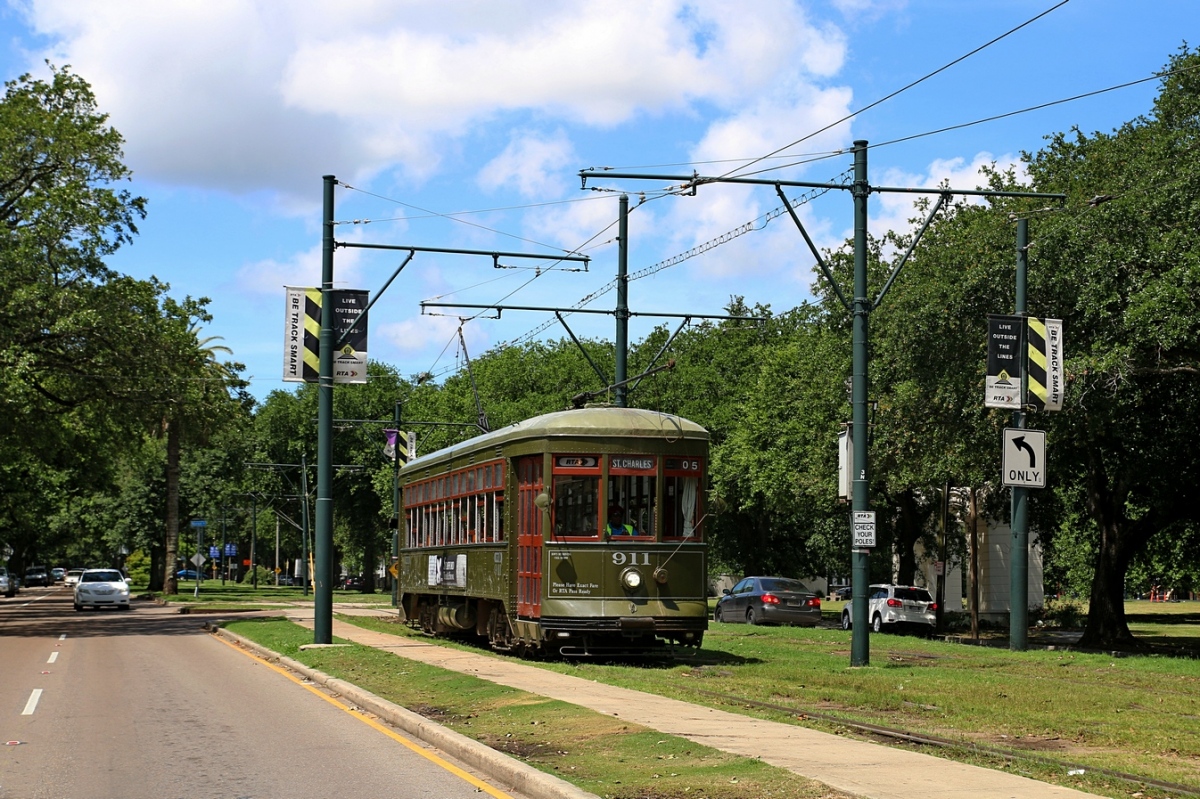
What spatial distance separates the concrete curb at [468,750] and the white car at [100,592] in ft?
112

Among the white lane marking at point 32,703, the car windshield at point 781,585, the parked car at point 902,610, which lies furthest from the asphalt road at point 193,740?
the parked car at point 902,610

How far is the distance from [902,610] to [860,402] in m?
23.0

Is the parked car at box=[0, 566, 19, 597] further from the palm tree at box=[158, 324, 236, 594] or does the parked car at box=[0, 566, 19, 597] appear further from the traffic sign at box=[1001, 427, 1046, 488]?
the traffic sign at box=[1001, 427, 1046, 488]

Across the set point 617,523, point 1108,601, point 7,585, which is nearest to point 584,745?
point 617,523

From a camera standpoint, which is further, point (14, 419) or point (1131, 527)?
point (14, 419)

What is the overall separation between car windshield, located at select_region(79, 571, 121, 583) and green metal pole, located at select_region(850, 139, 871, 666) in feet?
122

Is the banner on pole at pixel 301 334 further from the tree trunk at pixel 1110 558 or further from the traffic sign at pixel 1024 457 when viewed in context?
the tree trunk at pixel 1110 558

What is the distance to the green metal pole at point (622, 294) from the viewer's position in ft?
92.6

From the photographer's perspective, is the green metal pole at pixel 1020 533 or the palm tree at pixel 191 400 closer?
the green metal pole at pixel 1020 533

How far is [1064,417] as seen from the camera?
2656cm

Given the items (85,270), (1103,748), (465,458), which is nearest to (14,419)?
(85,270)

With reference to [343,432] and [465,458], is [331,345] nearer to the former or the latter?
[465,458]

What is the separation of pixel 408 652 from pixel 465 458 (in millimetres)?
3662

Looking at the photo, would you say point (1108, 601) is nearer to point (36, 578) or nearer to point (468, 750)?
point (468, 750)
